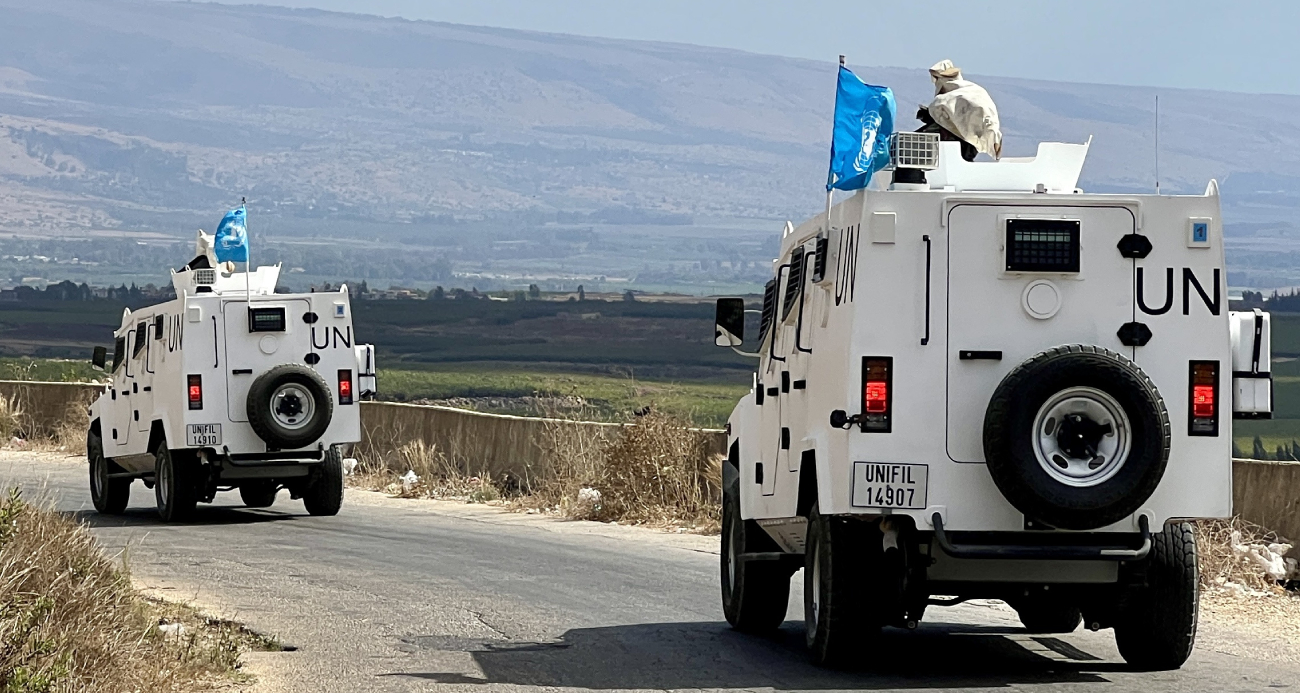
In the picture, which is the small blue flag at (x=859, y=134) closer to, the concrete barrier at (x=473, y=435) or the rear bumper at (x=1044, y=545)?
the rear bumper at (x=1044, y=545)

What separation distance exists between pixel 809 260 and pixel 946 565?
6.52 ft

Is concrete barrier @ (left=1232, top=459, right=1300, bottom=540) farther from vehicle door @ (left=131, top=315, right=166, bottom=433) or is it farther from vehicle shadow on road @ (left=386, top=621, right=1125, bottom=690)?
vehicle door @ (left=131, top=315, right=166, bottom=433)

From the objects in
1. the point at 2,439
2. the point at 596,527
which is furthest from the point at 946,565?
the point at 2,439

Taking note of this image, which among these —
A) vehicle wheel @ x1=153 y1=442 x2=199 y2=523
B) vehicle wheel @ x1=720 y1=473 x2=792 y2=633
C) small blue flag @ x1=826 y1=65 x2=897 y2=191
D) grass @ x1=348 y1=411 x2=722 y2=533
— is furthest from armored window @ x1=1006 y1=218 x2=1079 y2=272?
vehicle wheel @ x1=153 y1=442 x2=199 y2=523

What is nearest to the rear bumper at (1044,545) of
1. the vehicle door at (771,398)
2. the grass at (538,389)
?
the vehicle door at (771,398)

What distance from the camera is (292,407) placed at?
2073 centimetres

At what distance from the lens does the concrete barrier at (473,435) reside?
24.5 m

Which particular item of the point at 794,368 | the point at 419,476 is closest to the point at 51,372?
the point at 419,476

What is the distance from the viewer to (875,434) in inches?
383

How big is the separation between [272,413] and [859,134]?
11.2 metres

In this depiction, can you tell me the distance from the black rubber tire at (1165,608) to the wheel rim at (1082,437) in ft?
2.11

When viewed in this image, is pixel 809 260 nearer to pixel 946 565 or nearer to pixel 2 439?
pixel 946 565

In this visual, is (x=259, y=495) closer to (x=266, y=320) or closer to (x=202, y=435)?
(x=202, y=435)

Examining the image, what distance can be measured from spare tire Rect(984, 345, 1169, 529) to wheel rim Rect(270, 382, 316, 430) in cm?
1221
